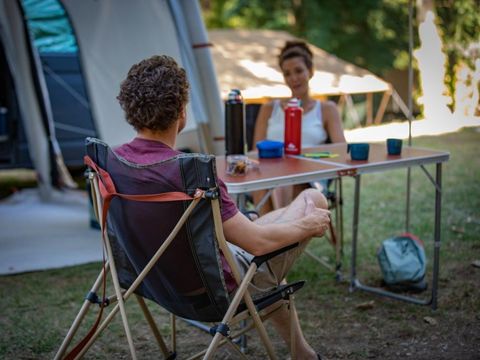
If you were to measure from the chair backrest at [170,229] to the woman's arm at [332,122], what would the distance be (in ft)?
6.41

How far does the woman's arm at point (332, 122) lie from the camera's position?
380cm

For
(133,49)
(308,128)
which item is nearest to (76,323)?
(308,128)

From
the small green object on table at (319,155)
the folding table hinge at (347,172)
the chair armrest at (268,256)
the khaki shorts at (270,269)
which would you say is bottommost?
the khaki shorts at (270,269)

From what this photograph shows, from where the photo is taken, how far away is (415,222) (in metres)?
4.84

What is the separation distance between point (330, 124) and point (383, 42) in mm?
11769

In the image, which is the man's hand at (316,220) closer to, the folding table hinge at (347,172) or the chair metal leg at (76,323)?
the folding table hinge at (347,172)

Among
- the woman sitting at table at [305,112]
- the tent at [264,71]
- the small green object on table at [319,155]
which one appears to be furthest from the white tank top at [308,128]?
the tent at [264,71]

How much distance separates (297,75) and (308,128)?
0.33m

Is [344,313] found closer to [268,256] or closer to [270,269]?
[270,269]

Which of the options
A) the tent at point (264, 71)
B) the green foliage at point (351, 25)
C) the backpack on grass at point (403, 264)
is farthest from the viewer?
the green foliage at point (351, 25)

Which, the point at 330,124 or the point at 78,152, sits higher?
the point at 330,124

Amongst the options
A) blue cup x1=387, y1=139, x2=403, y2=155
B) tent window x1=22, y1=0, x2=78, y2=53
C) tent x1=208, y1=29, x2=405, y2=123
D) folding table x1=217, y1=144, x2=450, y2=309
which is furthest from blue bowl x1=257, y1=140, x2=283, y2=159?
tent x1=208, y1=29, x2=405, y2=123

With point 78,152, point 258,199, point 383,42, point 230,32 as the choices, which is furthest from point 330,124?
point 383,42

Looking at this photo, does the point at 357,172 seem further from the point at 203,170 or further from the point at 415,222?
the point at 415,222
